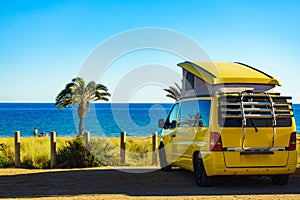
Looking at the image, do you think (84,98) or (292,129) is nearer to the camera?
(292,129)

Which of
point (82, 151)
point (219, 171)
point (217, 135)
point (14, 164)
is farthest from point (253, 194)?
point (14, 164)

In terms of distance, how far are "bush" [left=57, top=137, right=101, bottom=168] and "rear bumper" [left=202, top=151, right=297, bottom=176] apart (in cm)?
652

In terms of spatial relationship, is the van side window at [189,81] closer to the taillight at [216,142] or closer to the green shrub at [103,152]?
the taillight at [216,142]

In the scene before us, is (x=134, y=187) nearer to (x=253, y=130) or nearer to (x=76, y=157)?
(x=253, y=130)

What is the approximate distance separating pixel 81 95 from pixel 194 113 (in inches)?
647

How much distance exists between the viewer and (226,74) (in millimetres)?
9984

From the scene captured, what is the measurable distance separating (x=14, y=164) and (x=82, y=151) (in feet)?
8.28

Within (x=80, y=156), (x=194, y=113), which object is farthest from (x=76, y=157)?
(x=194, y=113)

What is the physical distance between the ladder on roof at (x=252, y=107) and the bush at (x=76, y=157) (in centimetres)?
708

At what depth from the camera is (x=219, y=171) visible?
9.40m

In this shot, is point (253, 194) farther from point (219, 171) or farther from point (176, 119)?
point (176, 119)

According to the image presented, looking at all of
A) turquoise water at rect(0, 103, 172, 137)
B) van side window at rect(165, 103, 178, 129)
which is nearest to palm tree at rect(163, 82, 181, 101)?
van side window at rect(165, 103, 178, 129)

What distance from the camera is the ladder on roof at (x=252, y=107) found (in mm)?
9406

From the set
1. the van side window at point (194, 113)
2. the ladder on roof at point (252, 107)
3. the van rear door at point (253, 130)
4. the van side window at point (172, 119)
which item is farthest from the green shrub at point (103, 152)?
the ladder on roof at point (252, 107)
